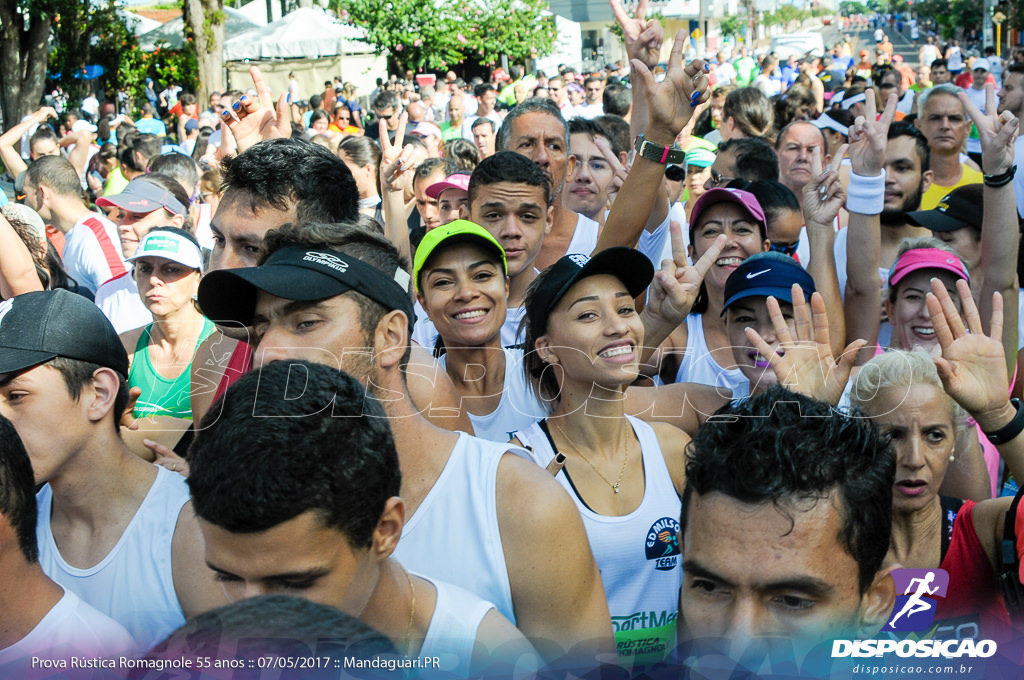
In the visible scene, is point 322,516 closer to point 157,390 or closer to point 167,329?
point 157,390

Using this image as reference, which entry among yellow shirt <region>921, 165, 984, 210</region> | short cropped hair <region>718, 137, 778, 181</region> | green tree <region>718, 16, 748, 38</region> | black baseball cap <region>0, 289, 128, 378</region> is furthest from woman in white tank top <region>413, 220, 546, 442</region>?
green tree <region>718, 16, 748, 38</region>

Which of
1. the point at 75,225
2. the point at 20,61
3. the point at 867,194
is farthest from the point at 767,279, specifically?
the point at 20,61

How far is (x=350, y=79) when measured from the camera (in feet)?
105

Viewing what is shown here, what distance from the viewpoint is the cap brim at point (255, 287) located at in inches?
Answer: 94.3

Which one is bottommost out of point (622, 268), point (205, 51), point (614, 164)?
point (622, 268)

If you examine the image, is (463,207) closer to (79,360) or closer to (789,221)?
(789,221)

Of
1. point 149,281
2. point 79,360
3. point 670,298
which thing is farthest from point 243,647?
point 149,281

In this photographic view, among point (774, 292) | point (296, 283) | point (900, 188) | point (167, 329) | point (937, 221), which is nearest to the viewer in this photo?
point (296, 283)

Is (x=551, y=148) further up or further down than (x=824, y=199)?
further up

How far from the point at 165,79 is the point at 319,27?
5.96m

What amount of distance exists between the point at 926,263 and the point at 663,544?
1.80 metres

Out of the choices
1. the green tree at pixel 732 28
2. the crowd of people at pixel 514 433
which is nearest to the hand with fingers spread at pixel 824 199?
the crowd of people at pixel 514 433

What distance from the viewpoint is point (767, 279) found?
352 cm

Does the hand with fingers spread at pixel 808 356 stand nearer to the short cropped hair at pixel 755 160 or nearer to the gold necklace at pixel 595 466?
the gold necklace at pixel 595 466
